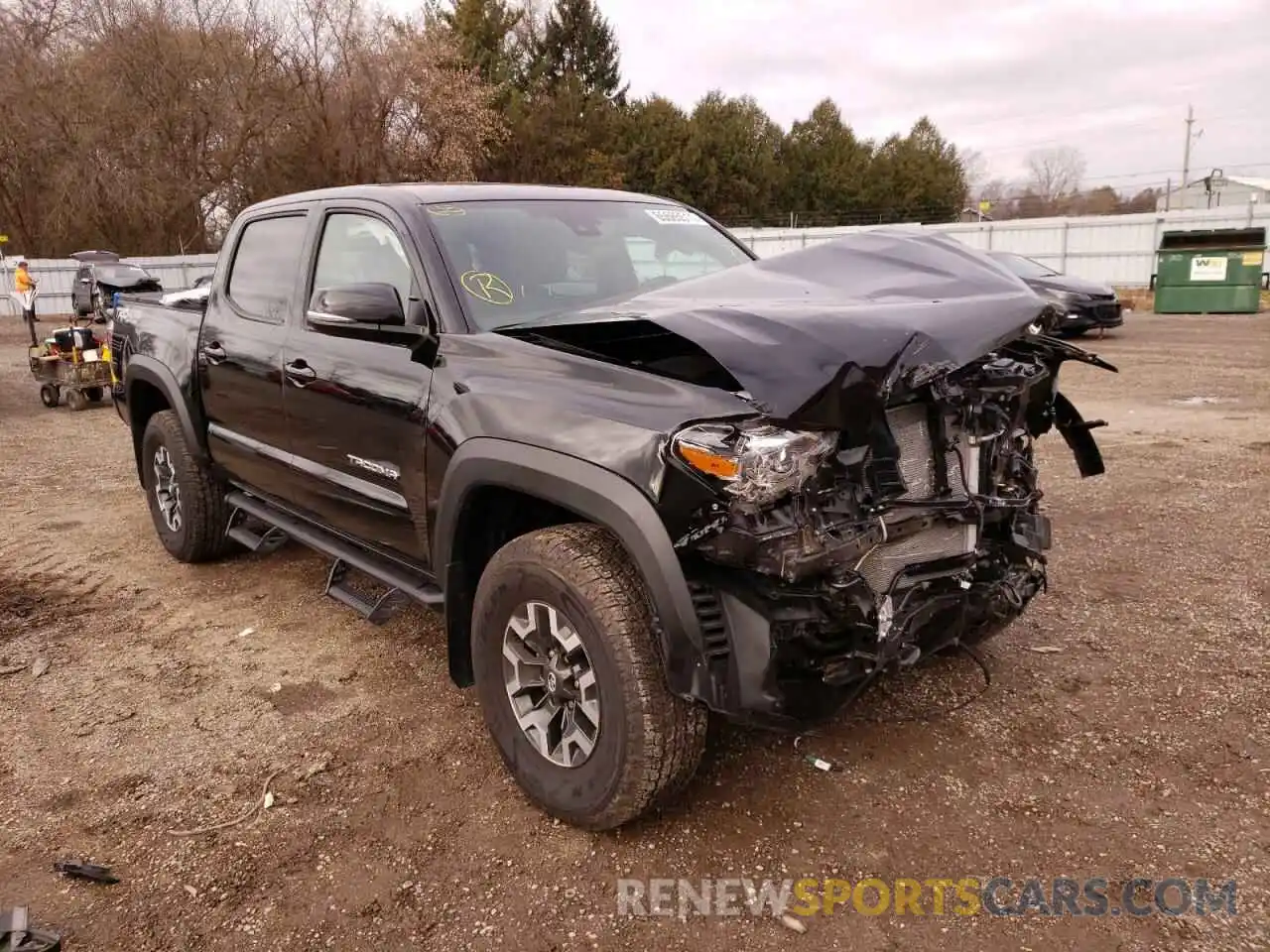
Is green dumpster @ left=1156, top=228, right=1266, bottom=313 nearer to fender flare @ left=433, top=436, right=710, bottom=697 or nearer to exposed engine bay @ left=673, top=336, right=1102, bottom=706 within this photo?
exposed engine bay @ left=673, top=336, right=1102, bottom=706

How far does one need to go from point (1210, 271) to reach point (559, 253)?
18482mm

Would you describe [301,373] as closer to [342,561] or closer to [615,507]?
[342,561]

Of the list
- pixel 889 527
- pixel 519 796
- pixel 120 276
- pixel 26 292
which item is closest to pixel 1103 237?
pixel 120 276

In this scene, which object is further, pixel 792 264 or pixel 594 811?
pixel 792 264

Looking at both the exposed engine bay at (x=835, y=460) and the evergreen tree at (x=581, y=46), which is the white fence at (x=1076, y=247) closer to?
the exposed engine bay at (x=835, y=460)

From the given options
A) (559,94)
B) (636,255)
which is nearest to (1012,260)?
(636,255)

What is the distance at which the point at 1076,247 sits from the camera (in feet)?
77.0

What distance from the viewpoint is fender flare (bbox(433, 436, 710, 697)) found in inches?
93.7

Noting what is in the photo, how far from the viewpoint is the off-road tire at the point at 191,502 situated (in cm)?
506

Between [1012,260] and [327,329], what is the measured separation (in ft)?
42.6

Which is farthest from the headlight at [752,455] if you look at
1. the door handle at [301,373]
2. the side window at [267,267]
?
the side window at [267,267]

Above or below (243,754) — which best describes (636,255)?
above

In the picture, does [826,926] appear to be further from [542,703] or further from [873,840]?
[542,703]

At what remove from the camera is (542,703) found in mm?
2900
